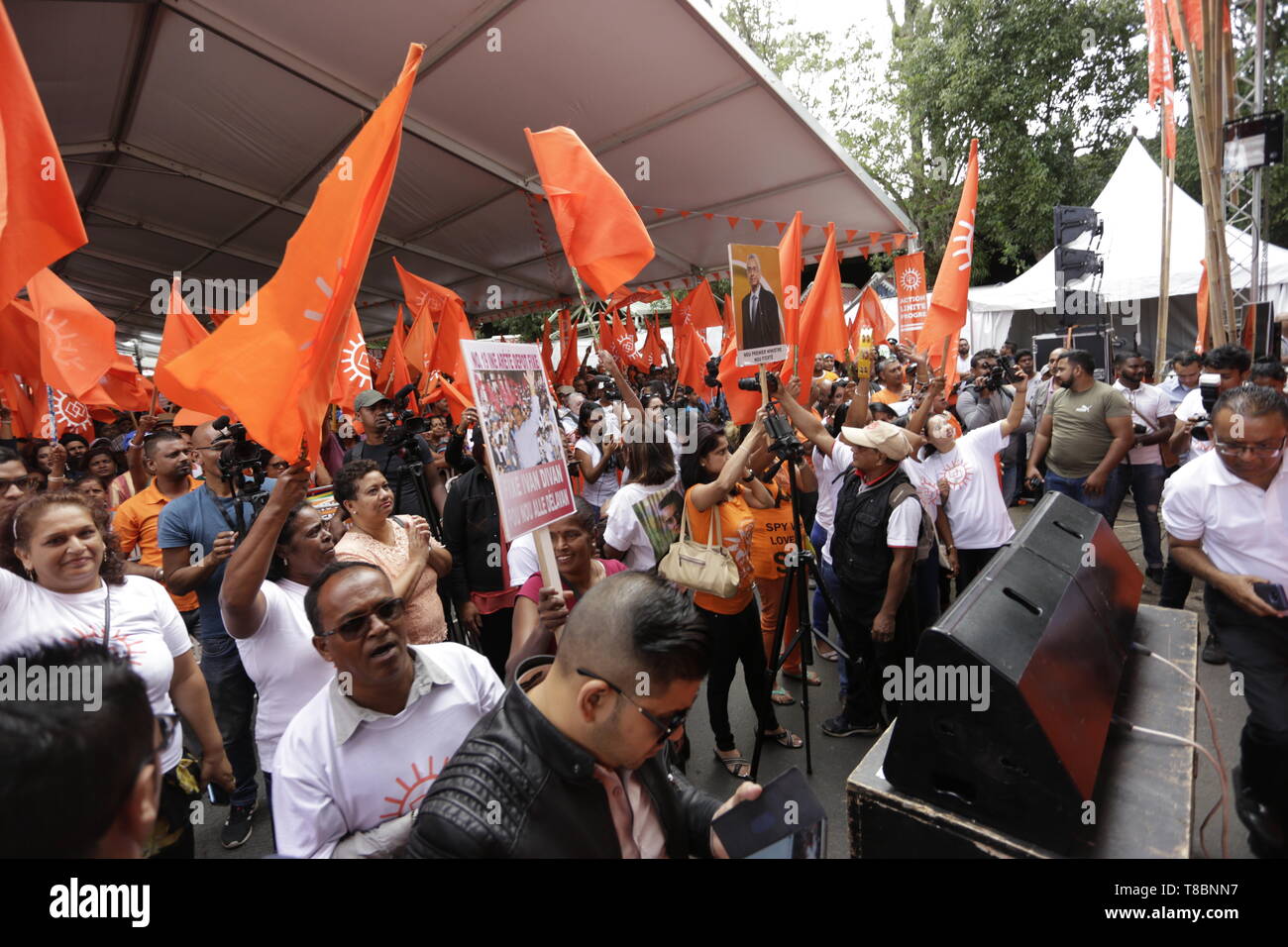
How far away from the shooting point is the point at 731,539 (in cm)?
340

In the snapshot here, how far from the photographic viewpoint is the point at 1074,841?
167 centimetres

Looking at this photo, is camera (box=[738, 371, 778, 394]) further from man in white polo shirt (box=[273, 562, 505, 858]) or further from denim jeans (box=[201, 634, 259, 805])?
denim jeans (box=[201, 634, 259, 805])

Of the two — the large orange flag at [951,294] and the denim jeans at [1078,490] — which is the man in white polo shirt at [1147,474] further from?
the large orange flag at [951,294]

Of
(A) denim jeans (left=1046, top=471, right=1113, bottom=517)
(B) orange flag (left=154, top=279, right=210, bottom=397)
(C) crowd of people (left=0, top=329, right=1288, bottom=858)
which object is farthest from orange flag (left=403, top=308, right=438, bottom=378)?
(A) denim jeans (left=1046, top=471, right=1113, bottom=517)

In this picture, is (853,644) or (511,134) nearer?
(853,644)

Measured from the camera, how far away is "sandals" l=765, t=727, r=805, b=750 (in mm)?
Answer: 3635

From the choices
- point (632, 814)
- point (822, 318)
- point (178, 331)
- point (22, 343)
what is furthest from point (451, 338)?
point (632, 814)

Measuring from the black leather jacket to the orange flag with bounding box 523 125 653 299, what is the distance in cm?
307

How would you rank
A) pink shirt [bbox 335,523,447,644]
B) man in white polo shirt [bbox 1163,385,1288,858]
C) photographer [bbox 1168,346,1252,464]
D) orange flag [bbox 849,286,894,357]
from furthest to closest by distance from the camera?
orange flag [bbox 849,286,894,357]
photographer [bbox 1168,346,1252,464]
pink shirt [bbox 335,523,447,644]
man in white polo shirt [bbox 1163,385,1288,858]

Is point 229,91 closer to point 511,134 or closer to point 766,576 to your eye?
point 511,134
